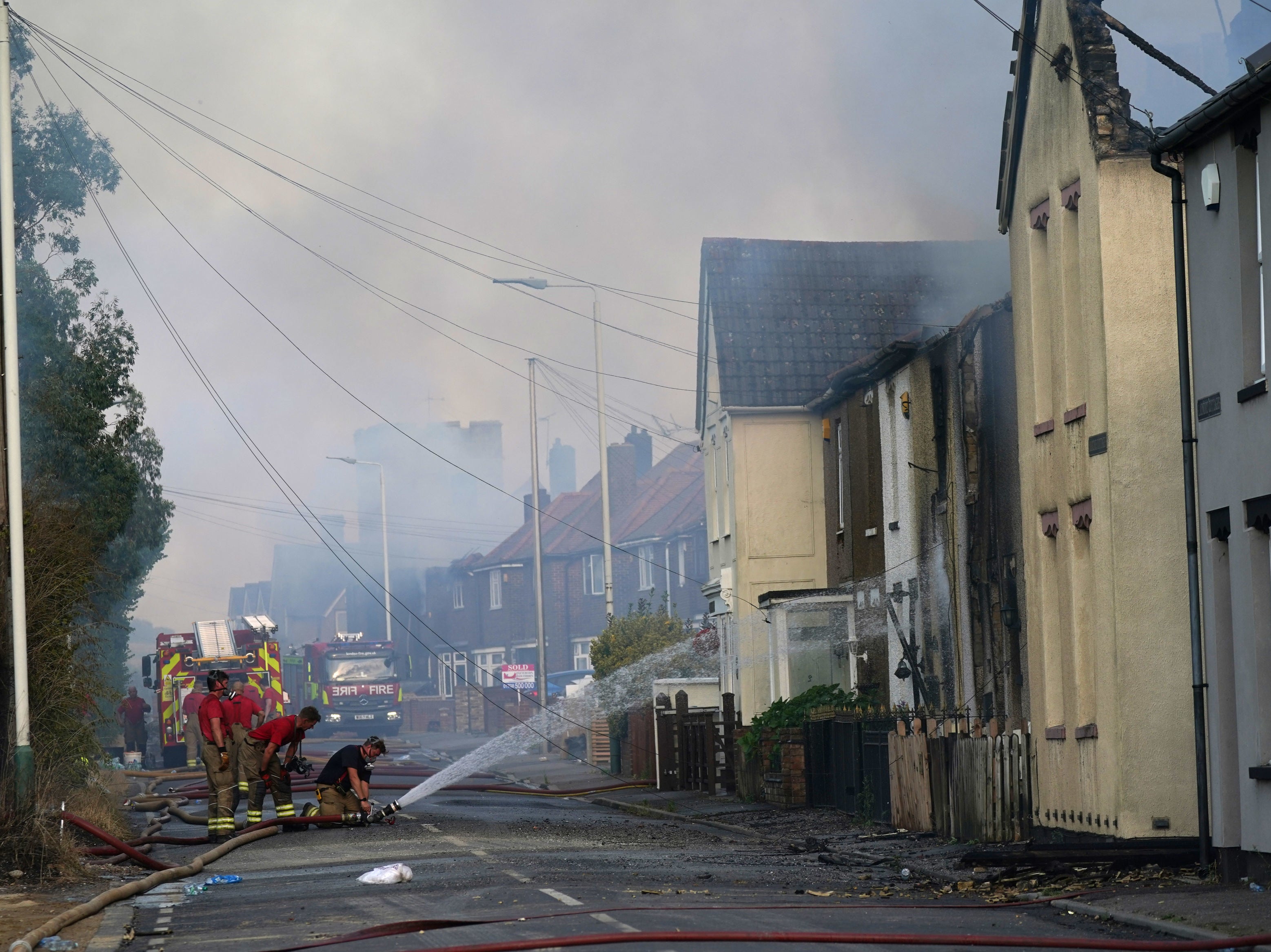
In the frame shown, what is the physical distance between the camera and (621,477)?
2894 inches

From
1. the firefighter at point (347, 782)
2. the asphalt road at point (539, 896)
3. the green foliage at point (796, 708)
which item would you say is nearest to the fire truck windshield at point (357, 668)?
the green foliage at point (796, 708)

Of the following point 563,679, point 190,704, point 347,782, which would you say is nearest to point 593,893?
point 347,782

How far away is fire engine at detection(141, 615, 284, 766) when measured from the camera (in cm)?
4066

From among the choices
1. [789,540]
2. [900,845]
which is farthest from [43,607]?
[789,540]

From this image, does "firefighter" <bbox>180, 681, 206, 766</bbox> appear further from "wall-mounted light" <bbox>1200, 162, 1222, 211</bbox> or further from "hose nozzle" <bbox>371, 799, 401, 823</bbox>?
"wall-mounted light" <bbox>1200, 162, 1222, 211</bbox>

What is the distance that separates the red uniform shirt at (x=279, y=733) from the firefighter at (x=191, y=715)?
2103 cm

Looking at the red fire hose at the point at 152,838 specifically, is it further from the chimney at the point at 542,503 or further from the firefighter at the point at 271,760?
the chimney at the point at 542,503

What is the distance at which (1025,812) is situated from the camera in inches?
643

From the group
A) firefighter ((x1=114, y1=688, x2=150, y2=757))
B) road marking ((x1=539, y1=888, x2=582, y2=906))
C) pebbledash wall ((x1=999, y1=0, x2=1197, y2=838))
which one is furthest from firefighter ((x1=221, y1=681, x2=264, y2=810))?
A: firefighter ((x1=114, y1=688, x2=150, y2=757))

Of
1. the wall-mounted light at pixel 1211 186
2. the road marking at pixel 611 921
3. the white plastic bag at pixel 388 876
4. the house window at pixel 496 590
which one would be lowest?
the white plastic bag at pixel 388 876

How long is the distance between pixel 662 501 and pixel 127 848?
53.6 m

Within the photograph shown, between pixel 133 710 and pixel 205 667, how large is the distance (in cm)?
196

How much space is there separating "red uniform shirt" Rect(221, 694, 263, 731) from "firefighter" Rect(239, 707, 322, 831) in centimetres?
23

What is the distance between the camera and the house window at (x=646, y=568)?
66875 mm
